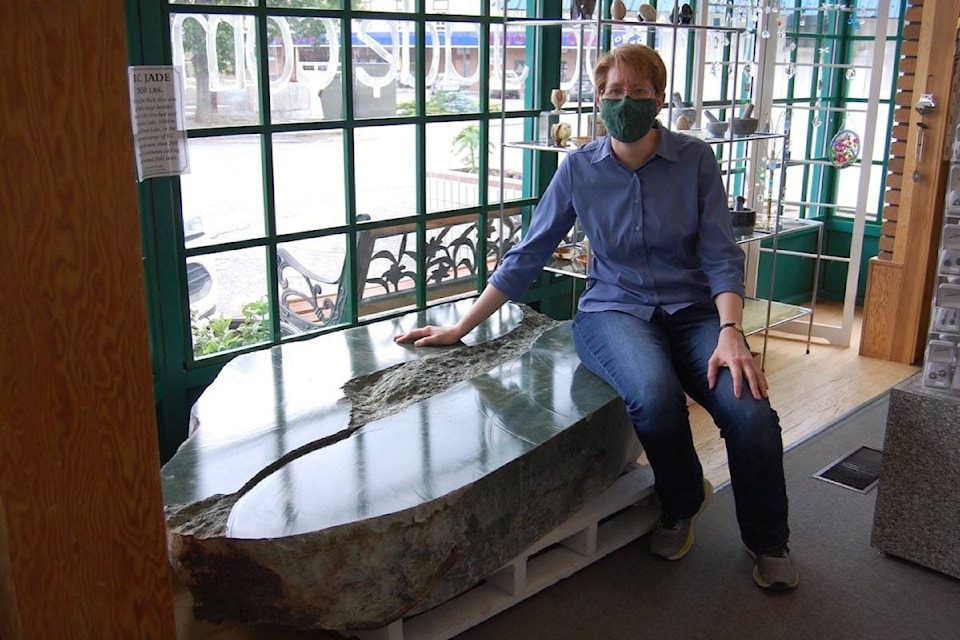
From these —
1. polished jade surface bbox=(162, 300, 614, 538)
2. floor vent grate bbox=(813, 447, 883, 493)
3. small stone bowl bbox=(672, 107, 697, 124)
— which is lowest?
floor vent grate bbox=(813, 447, 883, 493)

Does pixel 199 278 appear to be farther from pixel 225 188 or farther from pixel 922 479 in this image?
pixel 922 479

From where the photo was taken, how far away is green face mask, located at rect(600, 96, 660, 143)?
250cm

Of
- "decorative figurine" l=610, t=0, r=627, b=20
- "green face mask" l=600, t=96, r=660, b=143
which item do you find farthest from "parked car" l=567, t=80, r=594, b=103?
"green face mask" l=600, t=96, r=660, b=143

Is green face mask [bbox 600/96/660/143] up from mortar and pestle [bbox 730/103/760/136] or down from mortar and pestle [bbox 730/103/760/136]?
up

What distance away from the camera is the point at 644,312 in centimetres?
260

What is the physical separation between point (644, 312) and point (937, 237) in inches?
90.9

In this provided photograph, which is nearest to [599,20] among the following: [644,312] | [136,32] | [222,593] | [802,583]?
[644,312]

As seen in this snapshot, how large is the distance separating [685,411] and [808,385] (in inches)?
74.7

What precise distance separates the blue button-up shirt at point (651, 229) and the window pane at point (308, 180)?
2.18 ft

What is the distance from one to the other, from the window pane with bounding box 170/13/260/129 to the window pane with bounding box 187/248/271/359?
40 cm

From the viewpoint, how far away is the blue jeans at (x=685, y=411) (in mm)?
2318

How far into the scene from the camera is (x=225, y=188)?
8.95 feet

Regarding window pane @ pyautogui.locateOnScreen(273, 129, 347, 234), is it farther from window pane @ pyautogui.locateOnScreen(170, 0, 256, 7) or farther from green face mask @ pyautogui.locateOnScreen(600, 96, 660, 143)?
green face mask @ pyautogui.locateOnScreen(600, 96, 660, 143)

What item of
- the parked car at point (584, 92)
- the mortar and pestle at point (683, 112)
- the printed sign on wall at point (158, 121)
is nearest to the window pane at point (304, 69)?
the printed sign on wall at point (158, 121)
